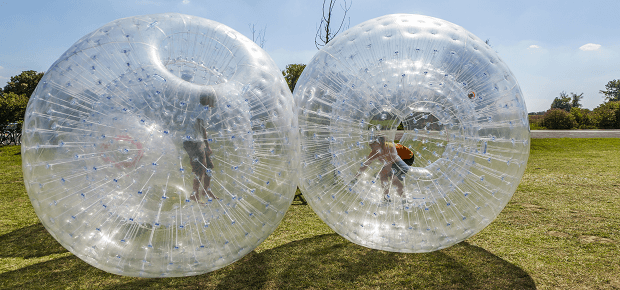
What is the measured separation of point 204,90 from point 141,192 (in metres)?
0.69

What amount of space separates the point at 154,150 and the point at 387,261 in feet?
7.02

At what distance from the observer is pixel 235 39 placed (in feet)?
7.97

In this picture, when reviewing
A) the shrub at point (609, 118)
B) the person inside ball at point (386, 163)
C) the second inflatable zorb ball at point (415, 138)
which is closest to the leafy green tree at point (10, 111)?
the second inflatable zorb ball at point (415, 138)

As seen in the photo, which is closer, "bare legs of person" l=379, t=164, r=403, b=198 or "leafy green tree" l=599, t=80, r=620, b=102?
"bare legs of person" l=379, t=164, r=403, b=198

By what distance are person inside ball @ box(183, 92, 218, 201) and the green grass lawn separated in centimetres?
99

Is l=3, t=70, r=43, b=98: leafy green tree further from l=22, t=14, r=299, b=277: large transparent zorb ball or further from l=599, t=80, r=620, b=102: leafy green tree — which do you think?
l=599, t=80, r=620, b=102: leafy green tree

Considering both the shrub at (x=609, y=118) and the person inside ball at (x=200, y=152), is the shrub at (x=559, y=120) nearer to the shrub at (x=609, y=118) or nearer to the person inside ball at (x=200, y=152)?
the shrub at (x=609, y=118)

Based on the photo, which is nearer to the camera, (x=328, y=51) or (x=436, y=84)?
(x=436, y=84)

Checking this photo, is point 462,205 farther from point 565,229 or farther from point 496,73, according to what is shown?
point 565,229

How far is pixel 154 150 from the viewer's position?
1.95 metres

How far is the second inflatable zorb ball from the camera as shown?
2512 mm

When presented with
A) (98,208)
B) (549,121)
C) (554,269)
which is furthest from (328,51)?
(549,121)

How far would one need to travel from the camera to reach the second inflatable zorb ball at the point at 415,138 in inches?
98.9

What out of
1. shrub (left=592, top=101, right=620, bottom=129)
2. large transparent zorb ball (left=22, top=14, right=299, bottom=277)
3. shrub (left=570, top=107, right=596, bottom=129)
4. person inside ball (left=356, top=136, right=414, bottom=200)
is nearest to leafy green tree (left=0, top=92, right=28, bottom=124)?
large transparent zorb ball (left=22, top=14, right=299, bottom=277)
